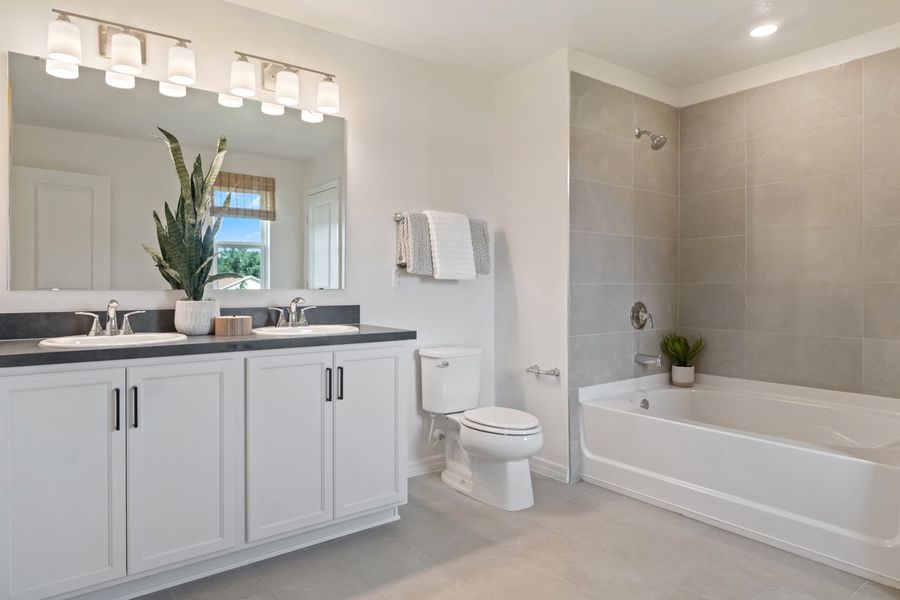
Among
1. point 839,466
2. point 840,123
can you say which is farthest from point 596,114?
point 839,466

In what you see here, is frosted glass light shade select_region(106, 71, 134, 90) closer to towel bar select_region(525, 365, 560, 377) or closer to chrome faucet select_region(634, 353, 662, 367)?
towel bar select_region(525, 365, 560, 377)

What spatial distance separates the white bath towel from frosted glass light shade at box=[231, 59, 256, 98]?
1098 millimetres

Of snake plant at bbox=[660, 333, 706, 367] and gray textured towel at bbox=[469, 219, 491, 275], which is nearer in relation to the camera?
gray textured towel at bbox=[469, 219, 491, 275]

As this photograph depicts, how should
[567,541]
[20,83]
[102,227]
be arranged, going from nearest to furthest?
[20,83]
[102,227]
[567,541]

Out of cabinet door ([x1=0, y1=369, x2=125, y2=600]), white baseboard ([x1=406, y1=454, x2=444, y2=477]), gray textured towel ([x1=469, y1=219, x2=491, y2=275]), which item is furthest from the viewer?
gray textured towel ([x1=469, y1=219, x2=491, y2=275])

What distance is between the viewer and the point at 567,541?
2.42 m

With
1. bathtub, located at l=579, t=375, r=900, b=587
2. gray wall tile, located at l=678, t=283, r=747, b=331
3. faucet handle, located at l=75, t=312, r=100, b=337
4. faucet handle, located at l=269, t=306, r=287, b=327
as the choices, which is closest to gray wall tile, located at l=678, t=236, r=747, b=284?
gray wall tile, located at l=678, t=283, r=747, b=331

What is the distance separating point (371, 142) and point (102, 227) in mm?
1384

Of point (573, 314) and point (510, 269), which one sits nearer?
point (573, 314)

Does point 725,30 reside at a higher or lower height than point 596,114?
higher

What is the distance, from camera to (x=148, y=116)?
2.37 metres

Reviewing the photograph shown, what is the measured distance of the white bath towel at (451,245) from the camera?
3119 mm

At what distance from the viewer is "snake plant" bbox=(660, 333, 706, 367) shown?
360 cm

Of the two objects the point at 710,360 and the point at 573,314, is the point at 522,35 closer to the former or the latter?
the point at 573,314
